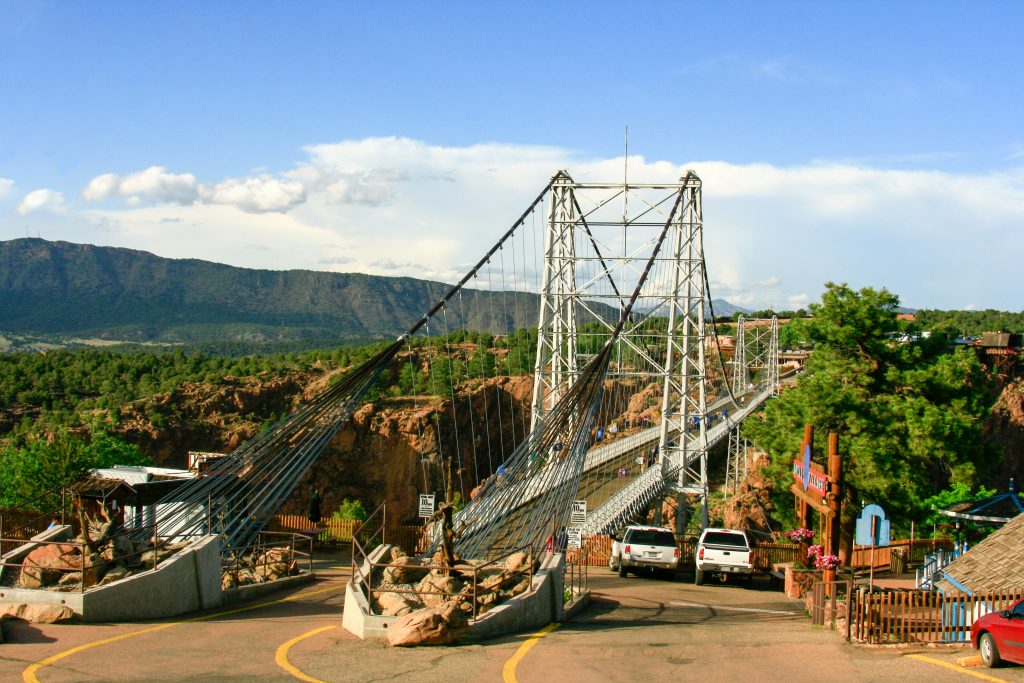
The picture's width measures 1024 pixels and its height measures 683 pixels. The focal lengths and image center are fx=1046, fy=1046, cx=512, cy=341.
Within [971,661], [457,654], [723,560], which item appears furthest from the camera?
[723,560]

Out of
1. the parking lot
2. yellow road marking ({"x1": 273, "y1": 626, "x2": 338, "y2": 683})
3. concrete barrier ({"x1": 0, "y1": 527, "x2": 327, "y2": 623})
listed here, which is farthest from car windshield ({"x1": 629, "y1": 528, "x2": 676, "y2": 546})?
yellow road marking ({"x1": 273, "y1": 626, "x2": 338, "y2": 683})

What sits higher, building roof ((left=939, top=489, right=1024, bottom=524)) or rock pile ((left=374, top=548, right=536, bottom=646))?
building roof ((left=939, top=489, right=1024, bottom=524))

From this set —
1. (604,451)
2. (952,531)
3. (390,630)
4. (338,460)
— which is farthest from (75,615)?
(338,460)

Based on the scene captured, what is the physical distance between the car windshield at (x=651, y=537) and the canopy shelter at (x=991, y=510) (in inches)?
217

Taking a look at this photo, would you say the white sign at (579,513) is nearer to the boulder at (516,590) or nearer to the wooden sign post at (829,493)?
the wooden sign post at (829,493)

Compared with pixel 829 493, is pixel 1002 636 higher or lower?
lower

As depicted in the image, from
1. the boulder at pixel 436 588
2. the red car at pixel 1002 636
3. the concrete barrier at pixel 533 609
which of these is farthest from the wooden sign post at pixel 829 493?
the boulder at pixel 436 588

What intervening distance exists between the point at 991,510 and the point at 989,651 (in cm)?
996

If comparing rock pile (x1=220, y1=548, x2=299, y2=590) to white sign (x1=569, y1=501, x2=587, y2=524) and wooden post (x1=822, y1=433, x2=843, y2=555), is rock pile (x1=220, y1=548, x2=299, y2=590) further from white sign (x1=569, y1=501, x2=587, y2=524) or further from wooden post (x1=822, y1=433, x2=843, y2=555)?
Answer: wooden post (x1=822, y1=433, x2=843, y2=555)

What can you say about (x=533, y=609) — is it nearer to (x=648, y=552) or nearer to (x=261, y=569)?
(x=261, y=569)

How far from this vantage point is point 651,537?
22594 millimetres

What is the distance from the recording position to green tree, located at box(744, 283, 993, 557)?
26.9 m

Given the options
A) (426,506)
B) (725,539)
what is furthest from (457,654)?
(426,506)

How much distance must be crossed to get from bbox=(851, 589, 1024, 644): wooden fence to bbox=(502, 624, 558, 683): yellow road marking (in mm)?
4061
